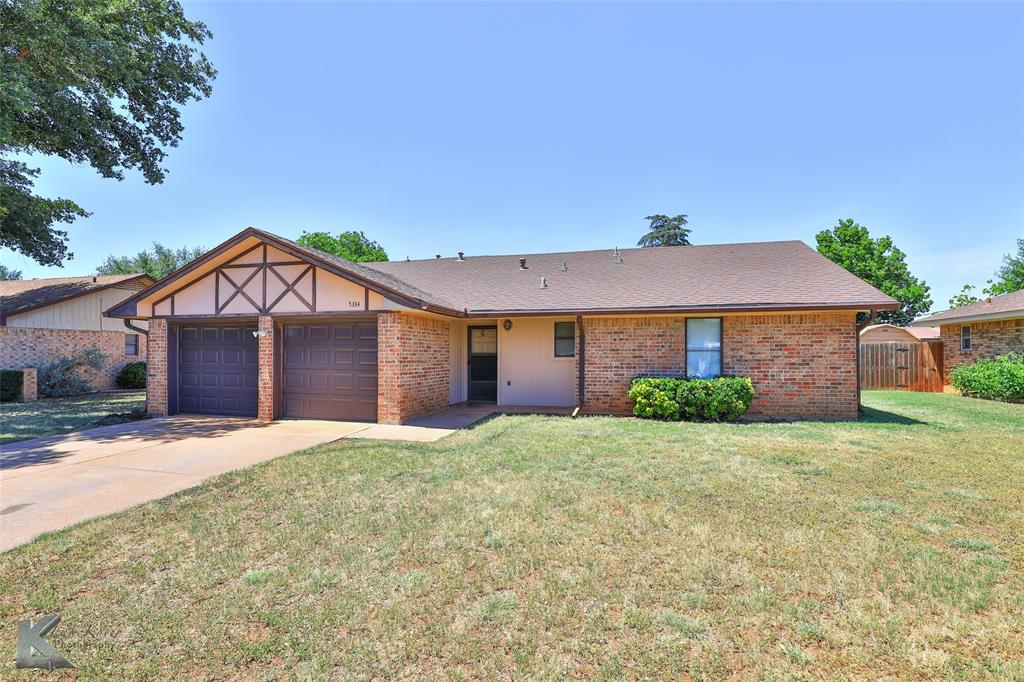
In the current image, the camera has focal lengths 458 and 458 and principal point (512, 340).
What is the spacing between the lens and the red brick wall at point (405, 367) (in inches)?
376

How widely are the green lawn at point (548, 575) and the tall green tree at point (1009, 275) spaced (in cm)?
4653

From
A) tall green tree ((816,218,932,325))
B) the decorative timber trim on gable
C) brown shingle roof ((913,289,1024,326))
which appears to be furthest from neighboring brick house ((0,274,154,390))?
tall green tree ((816,218,932,325))

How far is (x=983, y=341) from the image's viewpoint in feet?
51.9

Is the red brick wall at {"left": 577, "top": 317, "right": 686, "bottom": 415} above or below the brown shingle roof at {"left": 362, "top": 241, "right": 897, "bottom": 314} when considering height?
below

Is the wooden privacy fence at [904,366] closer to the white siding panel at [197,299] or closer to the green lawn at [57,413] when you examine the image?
the white siding panel at [197,299]

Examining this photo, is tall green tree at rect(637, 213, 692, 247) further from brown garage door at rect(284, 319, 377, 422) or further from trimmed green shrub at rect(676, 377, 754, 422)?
brown garage door at rect(284, 319, 377, 422)

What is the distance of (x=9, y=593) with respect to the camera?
2.98m

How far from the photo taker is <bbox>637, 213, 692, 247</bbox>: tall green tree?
36.6 m

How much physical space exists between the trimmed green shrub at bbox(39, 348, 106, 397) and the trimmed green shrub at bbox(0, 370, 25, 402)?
83cm

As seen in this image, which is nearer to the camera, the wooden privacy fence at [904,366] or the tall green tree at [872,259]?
the wooden privacy fence at [904,366]

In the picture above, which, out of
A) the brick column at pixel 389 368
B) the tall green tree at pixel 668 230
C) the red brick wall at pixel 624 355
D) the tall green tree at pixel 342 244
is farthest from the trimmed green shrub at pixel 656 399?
the tall green tree at pixel 342 244

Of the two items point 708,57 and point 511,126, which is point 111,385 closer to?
point 511,126

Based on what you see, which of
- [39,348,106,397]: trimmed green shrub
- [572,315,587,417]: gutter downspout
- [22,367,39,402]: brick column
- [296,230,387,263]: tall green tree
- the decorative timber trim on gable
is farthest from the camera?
[296,230,387,263]: tall green tree

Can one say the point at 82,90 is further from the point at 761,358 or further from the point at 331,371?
the point at 761,358
